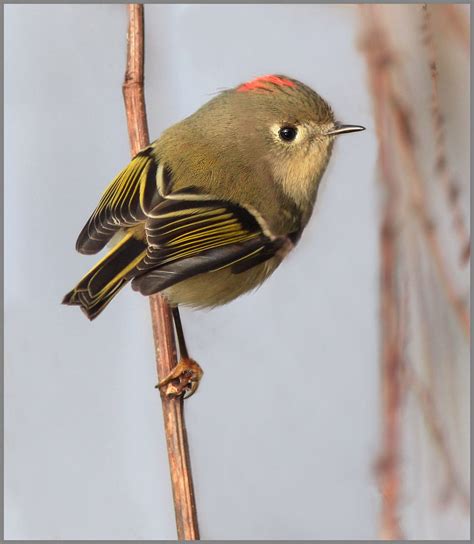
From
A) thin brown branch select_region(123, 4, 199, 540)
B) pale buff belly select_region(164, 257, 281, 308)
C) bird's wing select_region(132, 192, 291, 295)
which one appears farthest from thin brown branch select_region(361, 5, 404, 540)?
pale buff belly select_region(164, 257, 281, 308)

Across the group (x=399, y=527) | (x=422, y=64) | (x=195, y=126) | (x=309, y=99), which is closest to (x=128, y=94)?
(x=195, y=126)

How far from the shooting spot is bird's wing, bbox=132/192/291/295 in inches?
47.2

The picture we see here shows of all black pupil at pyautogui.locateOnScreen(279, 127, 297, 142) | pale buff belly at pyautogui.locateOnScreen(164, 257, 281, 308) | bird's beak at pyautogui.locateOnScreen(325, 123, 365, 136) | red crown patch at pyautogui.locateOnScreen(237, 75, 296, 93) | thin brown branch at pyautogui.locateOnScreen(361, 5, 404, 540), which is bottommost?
thin brown branch at pyautogui.locateOnScreen(361, 5, 404, 540)

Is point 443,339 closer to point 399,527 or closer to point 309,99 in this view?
point 399,527

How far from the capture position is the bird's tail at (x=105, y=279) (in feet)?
3.66

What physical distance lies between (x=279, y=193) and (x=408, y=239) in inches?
22.0

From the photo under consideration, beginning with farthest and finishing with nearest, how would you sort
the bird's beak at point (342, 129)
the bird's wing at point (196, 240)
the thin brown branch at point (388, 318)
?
the bird's beak at point (342, 129) < the bird's wing at point (196, 240) < the thin brown branch at point (388, 318)

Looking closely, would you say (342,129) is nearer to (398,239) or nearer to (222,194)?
(222,194)

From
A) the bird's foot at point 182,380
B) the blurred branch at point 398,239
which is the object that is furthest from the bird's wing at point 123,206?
the blurred branch at point 398,239

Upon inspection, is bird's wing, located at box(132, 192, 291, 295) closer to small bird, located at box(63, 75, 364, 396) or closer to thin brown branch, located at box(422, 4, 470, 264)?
small bird, located at box(63, 75, 364, 396)

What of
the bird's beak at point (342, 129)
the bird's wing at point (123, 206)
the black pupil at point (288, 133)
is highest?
the black pupil at point (288, 133)

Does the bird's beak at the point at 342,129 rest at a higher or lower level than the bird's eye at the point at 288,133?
lower

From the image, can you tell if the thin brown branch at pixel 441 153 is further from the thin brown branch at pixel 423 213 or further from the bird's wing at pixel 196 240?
the bird's wing at pixel 196 240

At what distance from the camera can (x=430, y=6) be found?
37.1 inches
